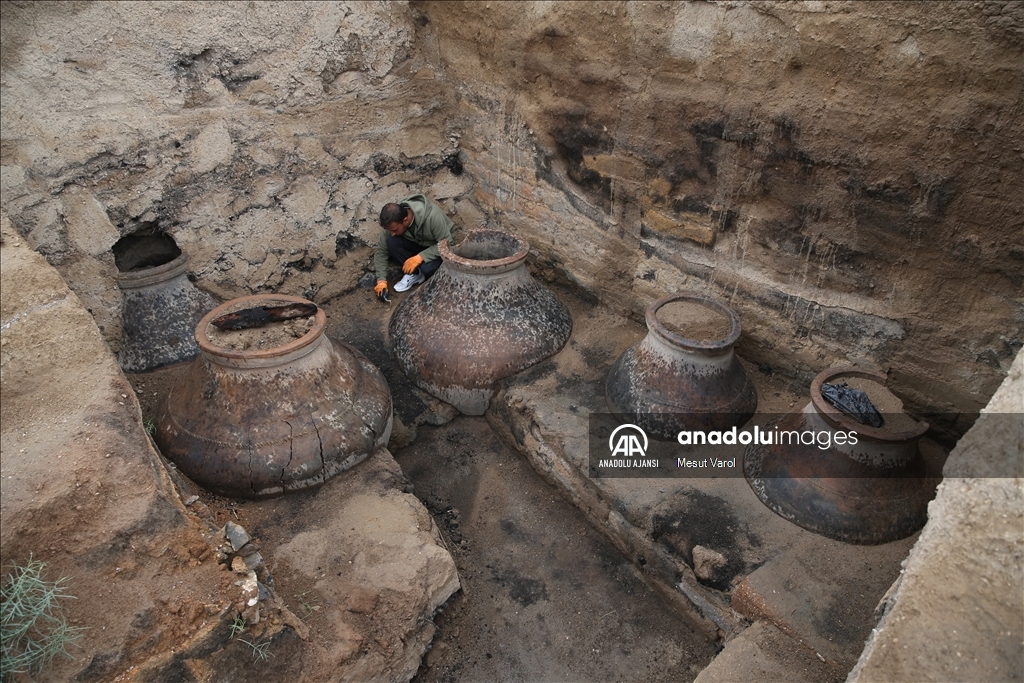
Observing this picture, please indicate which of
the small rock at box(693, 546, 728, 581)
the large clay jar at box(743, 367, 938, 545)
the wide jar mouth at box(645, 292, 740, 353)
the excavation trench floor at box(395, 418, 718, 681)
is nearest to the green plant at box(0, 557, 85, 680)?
the excavation trench floor at box(395, 418, 718, 681)

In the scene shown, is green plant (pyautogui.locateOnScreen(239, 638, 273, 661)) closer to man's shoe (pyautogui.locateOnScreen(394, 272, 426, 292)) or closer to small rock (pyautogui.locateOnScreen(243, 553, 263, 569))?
small rock (pyautogui.locateOnScreen(243, 553, 263, 569))

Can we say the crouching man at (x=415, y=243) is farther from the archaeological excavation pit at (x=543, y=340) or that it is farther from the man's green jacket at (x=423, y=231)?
the archaeological excavation pit at (x=543, y=340)

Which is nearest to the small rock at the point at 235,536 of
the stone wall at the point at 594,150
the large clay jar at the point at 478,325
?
the large clay jar at the point at 478,325

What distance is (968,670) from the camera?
1493 mm

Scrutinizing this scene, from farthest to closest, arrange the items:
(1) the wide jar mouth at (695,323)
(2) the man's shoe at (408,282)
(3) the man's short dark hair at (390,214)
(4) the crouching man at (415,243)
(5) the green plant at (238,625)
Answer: (2) the man's shoe at (408,282) < (4) the crouching man at (415,243) < (3) the man's short dark hair at (390,214) < (1) the wide jar mouth at (695,323) < (5) the green plant at (238,625)

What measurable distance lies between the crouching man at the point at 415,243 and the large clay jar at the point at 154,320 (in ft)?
4.39

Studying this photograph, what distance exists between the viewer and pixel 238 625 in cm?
229

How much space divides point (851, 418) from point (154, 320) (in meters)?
4.03

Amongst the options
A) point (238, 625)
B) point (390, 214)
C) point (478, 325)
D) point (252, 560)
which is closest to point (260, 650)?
point (238, 625)

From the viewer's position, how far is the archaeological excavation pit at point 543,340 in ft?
7.52

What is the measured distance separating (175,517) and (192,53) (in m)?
2.95

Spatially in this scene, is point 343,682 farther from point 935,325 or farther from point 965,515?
point 935,325

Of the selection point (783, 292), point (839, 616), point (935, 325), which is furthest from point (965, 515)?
point (783, 292)

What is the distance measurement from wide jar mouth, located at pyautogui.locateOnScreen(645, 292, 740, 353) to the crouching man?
70.8 inches
